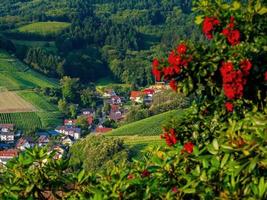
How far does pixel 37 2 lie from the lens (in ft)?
372

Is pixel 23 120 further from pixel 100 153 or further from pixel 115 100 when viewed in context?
pixel 100 153

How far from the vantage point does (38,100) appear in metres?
58.0

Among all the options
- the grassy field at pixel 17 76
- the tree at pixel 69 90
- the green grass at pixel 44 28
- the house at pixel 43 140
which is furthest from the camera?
the green grass at pixel 44 28

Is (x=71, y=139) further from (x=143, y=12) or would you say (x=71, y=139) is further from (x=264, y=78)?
(x=143, y=12)

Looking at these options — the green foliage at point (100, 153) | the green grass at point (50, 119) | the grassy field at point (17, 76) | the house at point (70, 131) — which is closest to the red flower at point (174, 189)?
the green foliage at point (100, 153)

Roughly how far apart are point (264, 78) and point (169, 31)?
9050 centimetres

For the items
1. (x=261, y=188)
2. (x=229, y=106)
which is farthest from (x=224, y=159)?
(x=229, y=106)

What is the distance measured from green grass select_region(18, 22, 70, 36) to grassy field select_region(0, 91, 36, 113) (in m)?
26.7

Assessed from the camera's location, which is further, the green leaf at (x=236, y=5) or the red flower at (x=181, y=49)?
the green leaf at (x=236, y=5)

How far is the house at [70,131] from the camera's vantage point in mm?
48350

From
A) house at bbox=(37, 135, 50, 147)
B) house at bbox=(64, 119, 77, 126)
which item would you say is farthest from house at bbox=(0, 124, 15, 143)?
house at bbox=(64, 119, 77, 126)

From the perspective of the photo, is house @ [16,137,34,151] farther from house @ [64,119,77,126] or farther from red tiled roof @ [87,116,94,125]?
red tiled roof @ [87,116,94,125]

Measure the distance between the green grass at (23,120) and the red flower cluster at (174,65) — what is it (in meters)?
45.8

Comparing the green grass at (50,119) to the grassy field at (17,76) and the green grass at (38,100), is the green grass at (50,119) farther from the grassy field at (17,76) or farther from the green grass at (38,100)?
the grassy field at (17,76)
